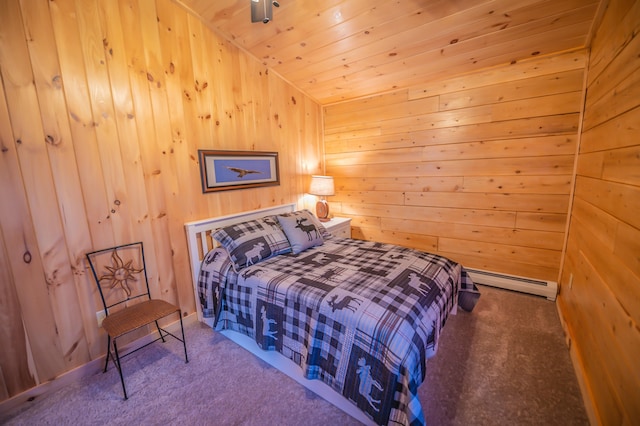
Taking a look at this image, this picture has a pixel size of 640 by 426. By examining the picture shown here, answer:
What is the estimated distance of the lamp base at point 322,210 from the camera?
3463mm

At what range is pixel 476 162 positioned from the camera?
2.69m

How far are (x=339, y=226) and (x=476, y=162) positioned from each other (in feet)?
5.52

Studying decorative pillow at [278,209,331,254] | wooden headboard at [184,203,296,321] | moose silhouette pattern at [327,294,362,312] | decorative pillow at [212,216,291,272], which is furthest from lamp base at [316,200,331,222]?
moose silhouette pattern at [327,294,362,312]

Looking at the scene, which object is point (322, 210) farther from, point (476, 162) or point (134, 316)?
point (134, 316)

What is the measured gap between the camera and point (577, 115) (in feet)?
7.25

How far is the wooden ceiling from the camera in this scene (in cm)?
187

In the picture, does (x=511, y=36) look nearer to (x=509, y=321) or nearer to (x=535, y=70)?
(x=535, y=70)

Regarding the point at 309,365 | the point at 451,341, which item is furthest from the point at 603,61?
the point at 309,365

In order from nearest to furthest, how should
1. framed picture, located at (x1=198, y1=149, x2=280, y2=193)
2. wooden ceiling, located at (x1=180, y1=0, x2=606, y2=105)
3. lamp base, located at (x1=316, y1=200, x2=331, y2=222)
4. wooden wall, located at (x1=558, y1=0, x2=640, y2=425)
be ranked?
1. wooden wall, located at (x1=558, y1=0, x2=640, y2=425)
2. wooden ceiling, located at (x1=180, y1=0, x2=606, y2=105)
3. framed picture, located at (x1=198, y1=149, x2=280, y2=193)
4. lamp base, located at (x1=316, y1=200, x2=331, y2=222)

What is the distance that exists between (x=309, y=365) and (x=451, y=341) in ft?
3.95

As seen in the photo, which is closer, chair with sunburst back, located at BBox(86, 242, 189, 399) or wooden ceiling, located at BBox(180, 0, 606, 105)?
chair with sunburst back, located at BBox(86, 242, 189, 399)

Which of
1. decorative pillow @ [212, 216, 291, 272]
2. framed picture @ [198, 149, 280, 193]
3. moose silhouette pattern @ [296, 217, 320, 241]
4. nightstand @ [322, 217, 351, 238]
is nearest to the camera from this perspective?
decorative pillow @ [212, 216, 291, 272]

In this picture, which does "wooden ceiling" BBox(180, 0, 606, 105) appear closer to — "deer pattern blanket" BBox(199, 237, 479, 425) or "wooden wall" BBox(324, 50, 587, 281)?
"wooden wall" BBox(324, 50, 587, 281)

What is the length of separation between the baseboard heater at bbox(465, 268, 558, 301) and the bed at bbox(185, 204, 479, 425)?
829mm
